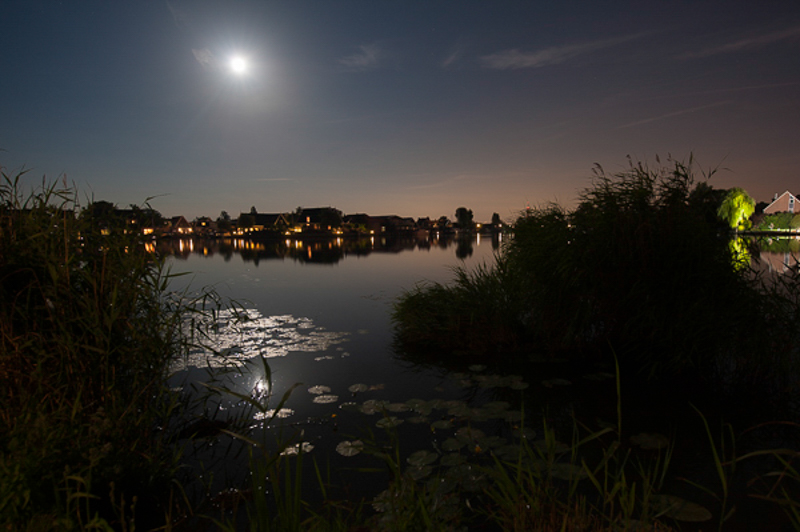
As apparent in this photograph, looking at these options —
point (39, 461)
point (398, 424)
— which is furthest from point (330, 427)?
point (39, 461)

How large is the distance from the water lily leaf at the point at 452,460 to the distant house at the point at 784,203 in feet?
369

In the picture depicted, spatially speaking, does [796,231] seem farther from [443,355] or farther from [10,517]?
[10,517]

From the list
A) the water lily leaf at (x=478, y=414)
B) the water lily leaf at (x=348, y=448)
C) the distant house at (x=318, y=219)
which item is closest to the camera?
the water lily leaf at (x=348, y=448)

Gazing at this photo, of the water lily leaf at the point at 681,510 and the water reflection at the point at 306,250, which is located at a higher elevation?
the water reflection at the point at 306,250

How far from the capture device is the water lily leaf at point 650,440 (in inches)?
206

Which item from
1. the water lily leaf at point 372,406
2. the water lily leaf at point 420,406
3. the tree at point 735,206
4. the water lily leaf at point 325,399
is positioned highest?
the tree at point 735,206

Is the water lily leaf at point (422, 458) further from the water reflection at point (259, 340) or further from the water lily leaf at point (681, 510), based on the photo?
the water reflection at point (259, 340)

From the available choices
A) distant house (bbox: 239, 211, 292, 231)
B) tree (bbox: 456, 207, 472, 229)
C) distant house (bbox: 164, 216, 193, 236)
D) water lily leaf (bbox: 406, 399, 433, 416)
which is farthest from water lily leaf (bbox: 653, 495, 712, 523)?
tree (bbox: 456, 207, 472, 229)

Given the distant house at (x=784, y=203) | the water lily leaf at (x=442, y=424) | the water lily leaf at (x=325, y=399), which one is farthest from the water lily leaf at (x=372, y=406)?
the distant house at (x=784, y=203)

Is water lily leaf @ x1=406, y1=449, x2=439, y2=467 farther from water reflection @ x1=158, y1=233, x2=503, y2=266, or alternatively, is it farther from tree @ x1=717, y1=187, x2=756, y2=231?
tree @ x1=717, y1=187, x2=756, y2=231

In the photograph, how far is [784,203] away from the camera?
87.7 metres

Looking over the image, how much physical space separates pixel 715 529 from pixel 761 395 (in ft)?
13.5

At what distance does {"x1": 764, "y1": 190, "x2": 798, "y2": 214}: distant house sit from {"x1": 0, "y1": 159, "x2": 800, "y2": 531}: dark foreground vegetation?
107356mm

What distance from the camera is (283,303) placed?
56.9 ft
